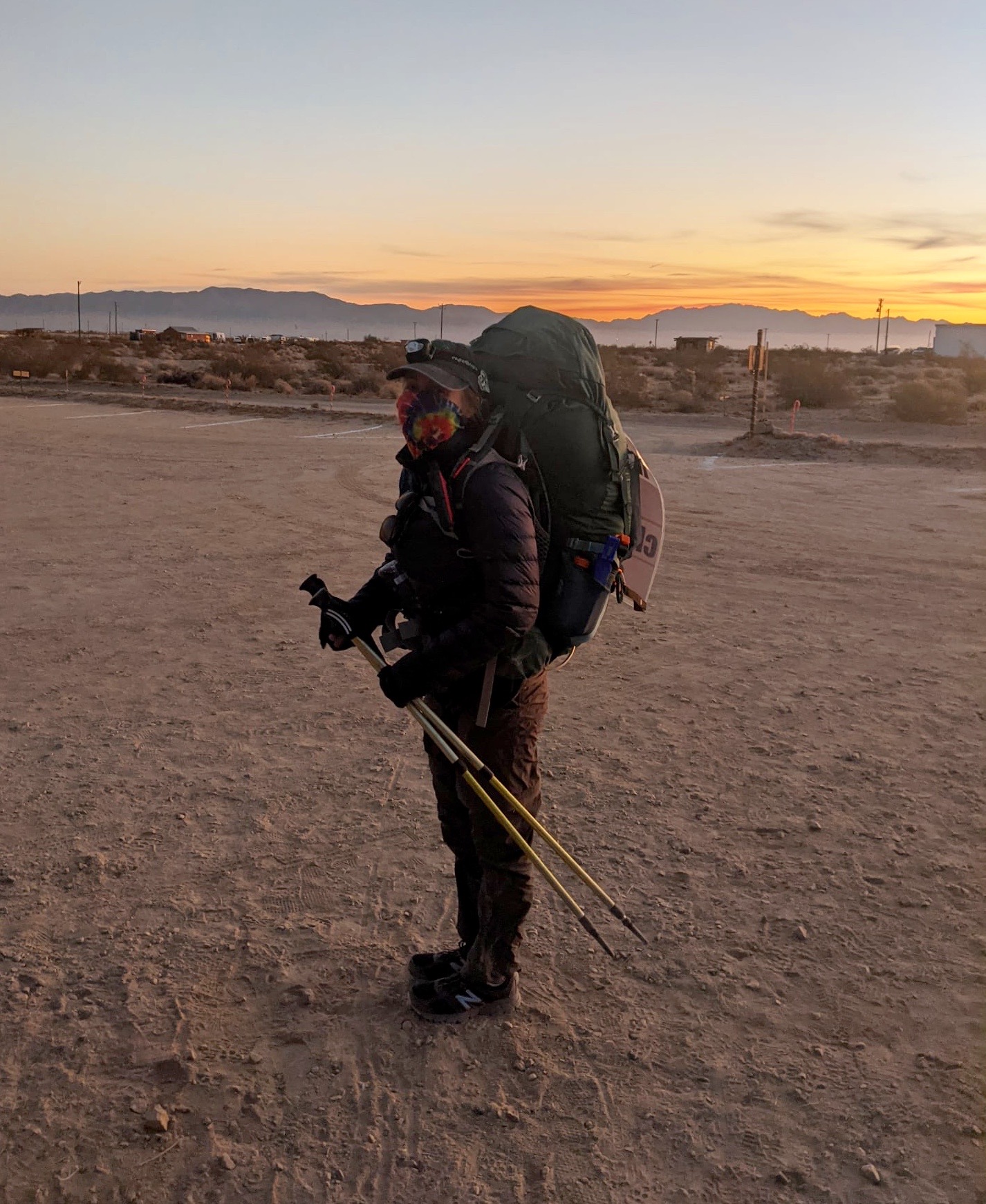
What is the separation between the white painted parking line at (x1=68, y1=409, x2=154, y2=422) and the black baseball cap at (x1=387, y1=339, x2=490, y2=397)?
20956mm

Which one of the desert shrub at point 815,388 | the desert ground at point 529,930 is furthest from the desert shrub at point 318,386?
the desert ground at point 529,930

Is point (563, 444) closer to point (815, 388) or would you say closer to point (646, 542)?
point (646, 542)

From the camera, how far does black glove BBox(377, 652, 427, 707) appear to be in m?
2.80

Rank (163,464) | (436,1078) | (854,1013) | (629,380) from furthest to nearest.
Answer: (629,380) < (163,464) < (854,1013) < (436,1078)

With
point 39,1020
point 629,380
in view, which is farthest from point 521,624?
point 629,380

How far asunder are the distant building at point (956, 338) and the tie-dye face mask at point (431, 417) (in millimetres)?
68972

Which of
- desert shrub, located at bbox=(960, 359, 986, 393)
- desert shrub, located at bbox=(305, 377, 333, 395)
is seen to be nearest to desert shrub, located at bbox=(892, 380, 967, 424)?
desert shrub, located at bbox=(960, 359, 986, 393)

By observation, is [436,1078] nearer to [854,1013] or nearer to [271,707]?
[854,1013]

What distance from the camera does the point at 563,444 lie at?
9.09 ft

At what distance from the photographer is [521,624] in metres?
2.73

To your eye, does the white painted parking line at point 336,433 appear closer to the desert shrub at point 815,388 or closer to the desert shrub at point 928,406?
the desert shrub at point 928,406

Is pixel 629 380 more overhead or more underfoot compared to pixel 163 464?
more overhead

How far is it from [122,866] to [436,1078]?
5.71 feet

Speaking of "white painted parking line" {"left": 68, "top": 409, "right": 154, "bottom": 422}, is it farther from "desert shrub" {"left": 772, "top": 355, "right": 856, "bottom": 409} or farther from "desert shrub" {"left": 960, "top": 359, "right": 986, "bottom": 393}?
"desert shrub" {"left": 960, "top": 359, "right": 986, "bottom": 393}
